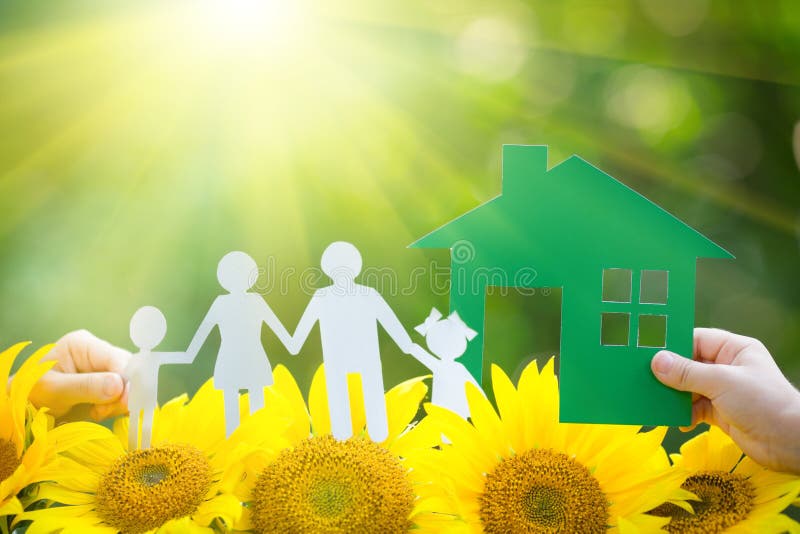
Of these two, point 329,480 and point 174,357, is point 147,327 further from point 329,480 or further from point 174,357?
point 329,480

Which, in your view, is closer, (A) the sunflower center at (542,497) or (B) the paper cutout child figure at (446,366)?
(A) the sunflower center at (542,497)

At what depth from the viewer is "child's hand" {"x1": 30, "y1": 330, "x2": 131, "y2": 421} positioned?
837 mm

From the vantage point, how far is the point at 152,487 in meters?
0.66

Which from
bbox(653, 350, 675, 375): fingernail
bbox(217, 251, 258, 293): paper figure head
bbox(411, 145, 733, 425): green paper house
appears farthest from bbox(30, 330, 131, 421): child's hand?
bbox(653, 350, 675, 375): fingernail

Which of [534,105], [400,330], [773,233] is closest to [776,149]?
[773,233]

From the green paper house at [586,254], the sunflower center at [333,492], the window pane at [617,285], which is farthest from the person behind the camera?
the window pane at [617,285]

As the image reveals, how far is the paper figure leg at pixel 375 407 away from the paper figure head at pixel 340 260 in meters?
0.11

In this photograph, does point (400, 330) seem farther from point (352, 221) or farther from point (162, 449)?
point (352, 221)

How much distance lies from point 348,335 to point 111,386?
32cm

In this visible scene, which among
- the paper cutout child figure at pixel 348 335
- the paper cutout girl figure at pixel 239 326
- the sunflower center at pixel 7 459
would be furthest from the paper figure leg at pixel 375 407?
the sunflower center at pixel 7 459

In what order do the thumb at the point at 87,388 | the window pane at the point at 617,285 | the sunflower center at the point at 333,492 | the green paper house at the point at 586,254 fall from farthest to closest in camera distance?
the window pane at the point at 617,285, the thumb at the point at 87,388, the green paper house at the point at 586,254, the sunflower center at the point at 333,492

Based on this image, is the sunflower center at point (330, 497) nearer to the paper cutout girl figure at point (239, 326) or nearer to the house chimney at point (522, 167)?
the paper cutout girl figure at point (239, 326)

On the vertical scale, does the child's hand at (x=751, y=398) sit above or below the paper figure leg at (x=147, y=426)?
above

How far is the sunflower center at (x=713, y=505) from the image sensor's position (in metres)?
0.63
